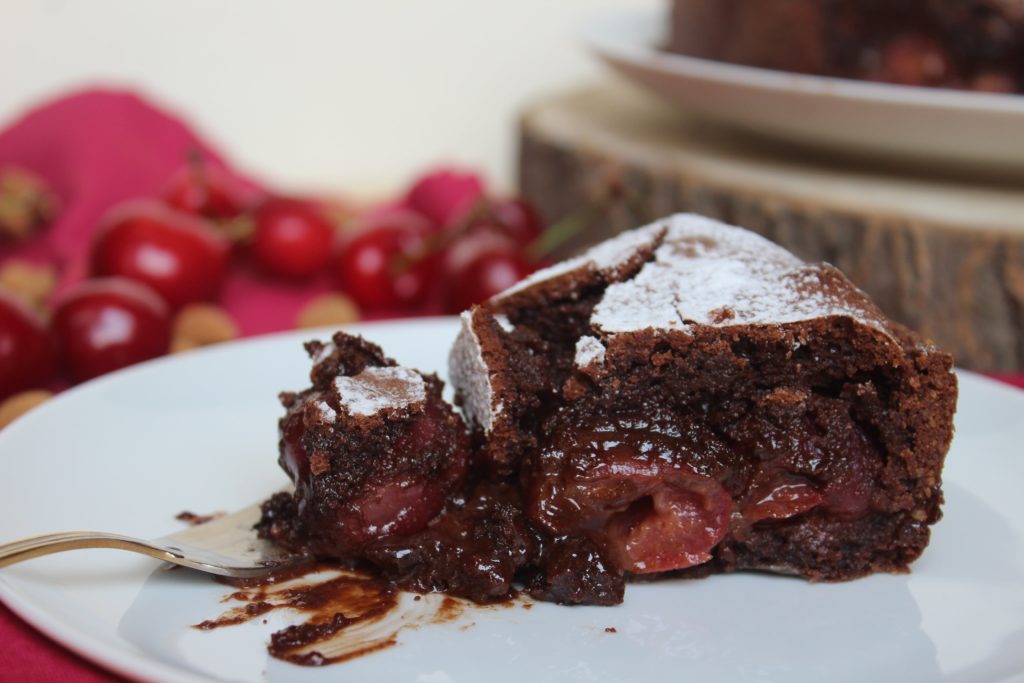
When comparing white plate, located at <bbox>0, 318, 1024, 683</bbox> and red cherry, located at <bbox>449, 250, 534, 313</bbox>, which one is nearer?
white plate, located at <bbox>0, 318, 1024, 683</bbox>

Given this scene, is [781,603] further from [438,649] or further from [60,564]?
[60,564]

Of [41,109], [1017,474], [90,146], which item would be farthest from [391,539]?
[41,109]

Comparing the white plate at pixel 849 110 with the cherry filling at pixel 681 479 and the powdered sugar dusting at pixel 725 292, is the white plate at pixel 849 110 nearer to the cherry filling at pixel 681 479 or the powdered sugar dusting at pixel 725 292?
the powdered sugar dusting at pixel 725 292

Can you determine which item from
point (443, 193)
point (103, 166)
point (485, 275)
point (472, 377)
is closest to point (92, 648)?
point (472, 377)

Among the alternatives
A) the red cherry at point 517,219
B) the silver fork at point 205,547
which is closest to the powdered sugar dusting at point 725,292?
the silver fork at point 205,547

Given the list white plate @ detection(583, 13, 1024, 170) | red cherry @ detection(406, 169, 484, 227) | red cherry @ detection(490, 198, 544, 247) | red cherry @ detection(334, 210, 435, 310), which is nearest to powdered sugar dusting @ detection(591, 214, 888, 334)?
white plate @ detection(583, 13, 1024, 170)

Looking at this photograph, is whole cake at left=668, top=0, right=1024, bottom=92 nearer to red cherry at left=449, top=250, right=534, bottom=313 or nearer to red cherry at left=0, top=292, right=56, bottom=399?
red cherry at left=449, top=250, right=534, bottom=313
